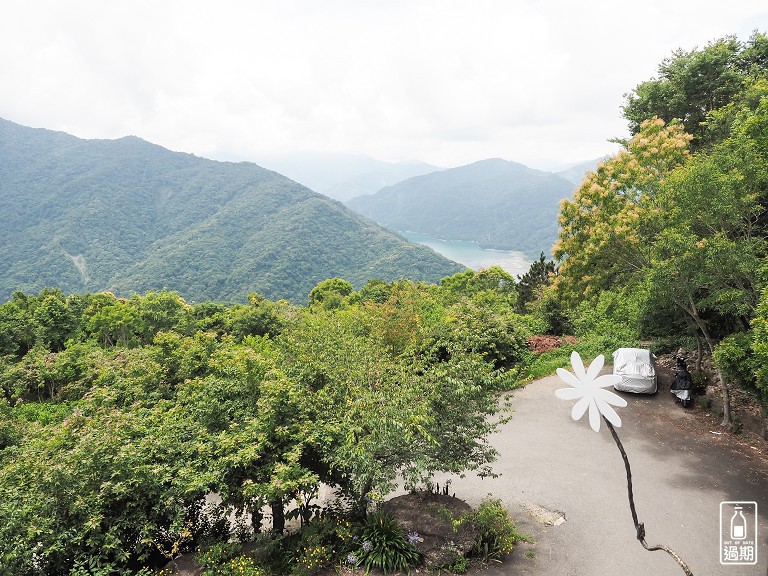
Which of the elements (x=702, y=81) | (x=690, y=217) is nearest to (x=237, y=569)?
(x=690, y=217)

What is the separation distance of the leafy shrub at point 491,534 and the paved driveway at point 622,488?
0.68ft

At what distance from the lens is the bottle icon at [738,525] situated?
785cm

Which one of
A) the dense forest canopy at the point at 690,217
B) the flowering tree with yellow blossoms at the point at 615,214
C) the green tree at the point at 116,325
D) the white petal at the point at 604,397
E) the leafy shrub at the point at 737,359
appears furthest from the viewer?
the green tree at the point at 116,325

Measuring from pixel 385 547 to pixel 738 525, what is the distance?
6797mm

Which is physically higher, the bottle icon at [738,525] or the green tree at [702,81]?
the green tree at [702,81]

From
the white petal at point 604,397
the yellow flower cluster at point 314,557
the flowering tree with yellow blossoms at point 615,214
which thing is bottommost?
the yellow flower cluster at point 314,557

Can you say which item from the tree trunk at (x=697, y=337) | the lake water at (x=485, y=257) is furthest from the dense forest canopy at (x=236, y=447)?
the lake water at (x=485, y=257)

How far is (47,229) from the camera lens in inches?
4601

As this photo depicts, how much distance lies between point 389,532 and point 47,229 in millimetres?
143683

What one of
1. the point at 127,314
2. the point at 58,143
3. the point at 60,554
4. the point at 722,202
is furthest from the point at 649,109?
the point at 58,143

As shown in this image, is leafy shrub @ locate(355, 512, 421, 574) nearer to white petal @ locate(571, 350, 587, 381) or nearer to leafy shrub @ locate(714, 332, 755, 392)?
white petal @ locate(571, 350, 587, 381)
